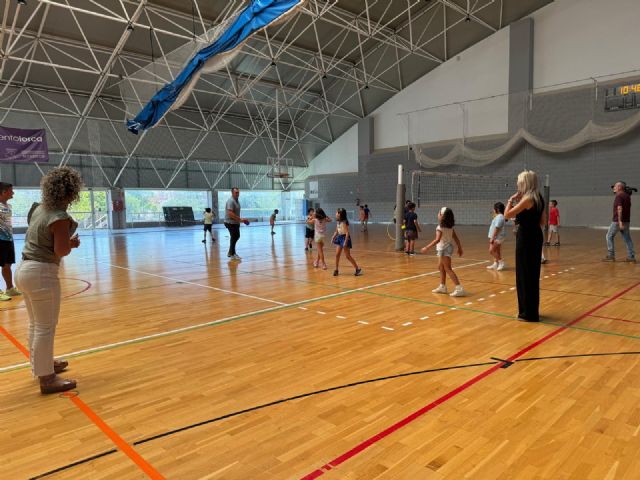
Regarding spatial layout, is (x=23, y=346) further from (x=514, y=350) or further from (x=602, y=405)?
(x=602, y=405)

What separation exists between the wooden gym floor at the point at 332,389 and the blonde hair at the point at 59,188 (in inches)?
53.2

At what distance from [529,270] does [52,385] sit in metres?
4.50

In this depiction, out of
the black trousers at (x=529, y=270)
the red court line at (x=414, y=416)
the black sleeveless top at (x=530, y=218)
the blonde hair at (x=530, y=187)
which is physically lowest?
the red court line at (x=414, y=416)

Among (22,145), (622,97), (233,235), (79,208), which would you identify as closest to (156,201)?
(79,208)

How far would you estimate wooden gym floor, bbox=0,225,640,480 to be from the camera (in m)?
2.22

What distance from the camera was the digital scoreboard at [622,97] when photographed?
1791cm

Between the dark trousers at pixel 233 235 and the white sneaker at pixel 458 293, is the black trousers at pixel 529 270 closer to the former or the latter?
the white sneaker at pixel 458 293

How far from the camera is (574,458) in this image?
220 centimetres

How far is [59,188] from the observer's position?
2.96 m

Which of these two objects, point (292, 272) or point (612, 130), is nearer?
point (292, 272)

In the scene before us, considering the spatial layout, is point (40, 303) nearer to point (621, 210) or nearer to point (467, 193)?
point (621, 210)

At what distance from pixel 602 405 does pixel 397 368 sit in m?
1.36

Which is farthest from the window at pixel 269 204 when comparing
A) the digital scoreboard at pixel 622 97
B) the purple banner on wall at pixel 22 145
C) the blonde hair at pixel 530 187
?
the blonde hair at pixel 530 187

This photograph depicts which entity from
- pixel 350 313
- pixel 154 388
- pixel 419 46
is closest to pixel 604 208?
pixel 419 46
